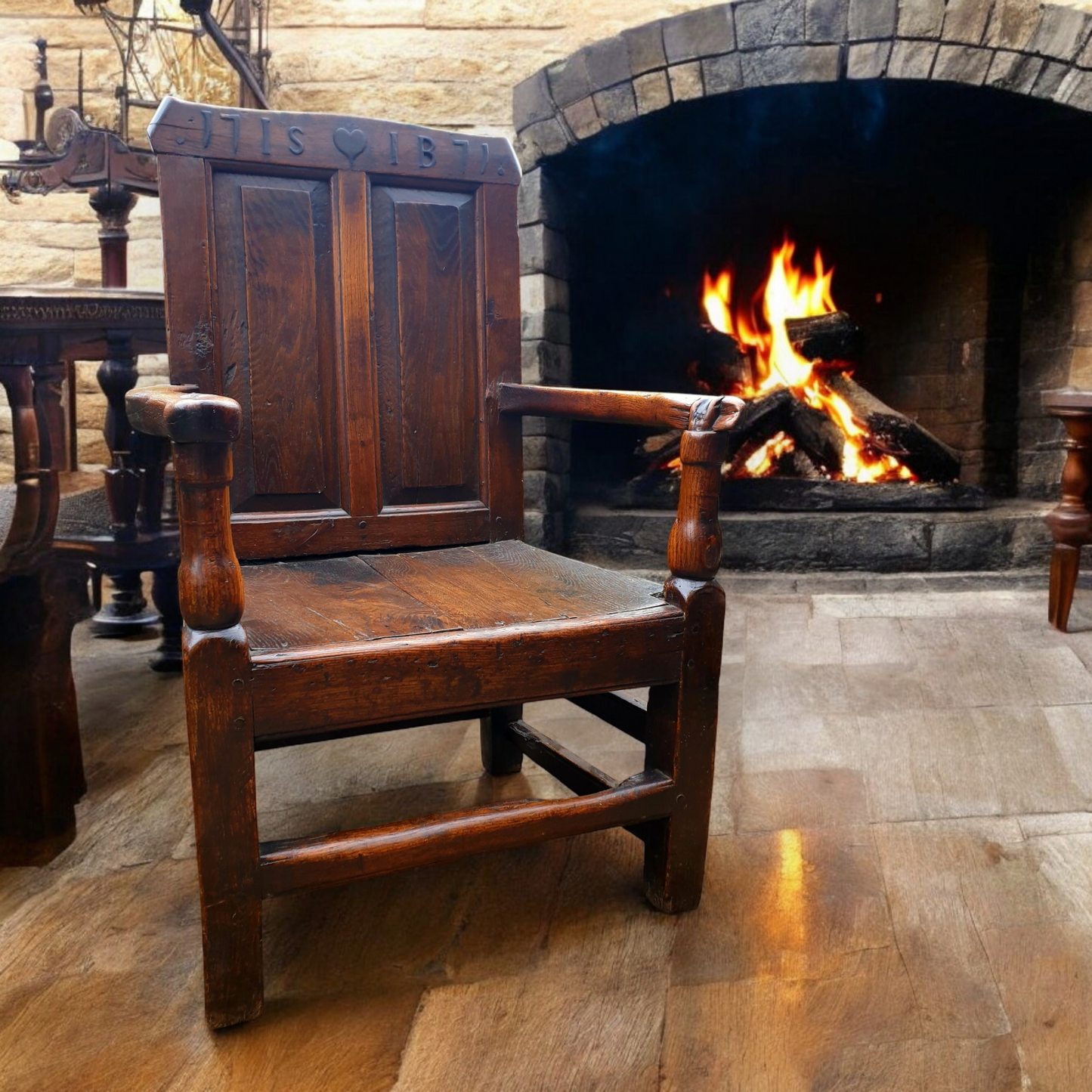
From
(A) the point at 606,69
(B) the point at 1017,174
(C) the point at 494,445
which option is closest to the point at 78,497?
(C) the point at 494,445

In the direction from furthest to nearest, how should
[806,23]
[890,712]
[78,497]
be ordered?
[806,23]
[78,497]
[890,712]

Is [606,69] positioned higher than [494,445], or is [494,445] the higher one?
[606,69]

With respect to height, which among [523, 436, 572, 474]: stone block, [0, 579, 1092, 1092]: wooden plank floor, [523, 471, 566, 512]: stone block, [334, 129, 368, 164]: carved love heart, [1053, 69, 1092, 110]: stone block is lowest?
[0, 579, 1092, 1092]: wooden plank floor

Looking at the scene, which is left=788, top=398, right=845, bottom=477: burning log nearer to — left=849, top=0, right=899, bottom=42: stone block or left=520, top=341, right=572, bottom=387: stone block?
left=520, top=341, right=572, bottom=387: stone block

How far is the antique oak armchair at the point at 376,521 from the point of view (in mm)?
1143

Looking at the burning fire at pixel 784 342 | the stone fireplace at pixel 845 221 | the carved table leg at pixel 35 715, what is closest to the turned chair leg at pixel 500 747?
the carved table leg at pixel 35 715

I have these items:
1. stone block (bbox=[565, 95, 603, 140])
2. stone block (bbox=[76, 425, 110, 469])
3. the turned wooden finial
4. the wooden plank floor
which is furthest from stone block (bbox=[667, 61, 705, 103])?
stone block (bbox=[76, 425, 110, 469])

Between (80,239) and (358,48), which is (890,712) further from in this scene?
(80,239)

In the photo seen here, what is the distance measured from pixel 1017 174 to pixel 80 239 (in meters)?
2.73

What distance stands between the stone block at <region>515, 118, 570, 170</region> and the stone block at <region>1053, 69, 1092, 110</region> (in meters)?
1.23

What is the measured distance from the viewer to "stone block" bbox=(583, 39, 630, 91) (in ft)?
9.44

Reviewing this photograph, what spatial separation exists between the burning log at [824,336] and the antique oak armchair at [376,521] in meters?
1.87

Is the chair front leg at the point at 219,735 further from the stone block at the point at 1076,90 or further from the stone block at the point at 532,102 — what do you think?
the stone block at the point at 1076,90

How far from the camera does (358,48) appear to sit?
306 centimetres
